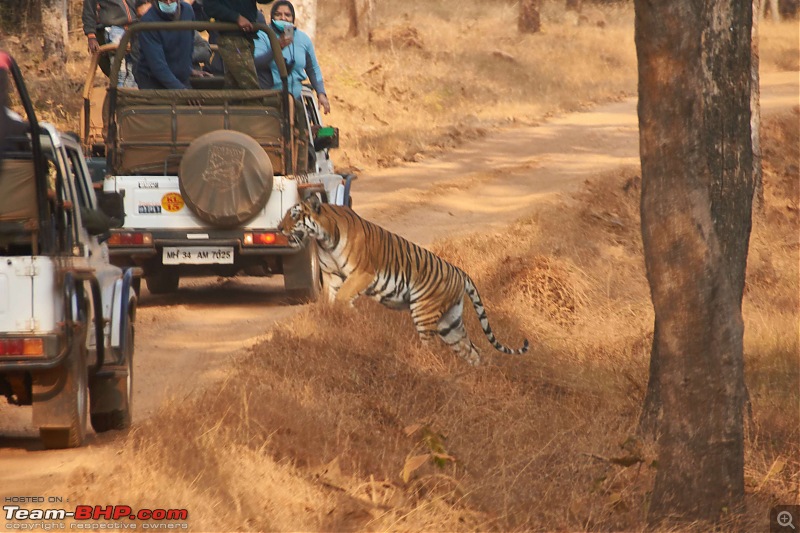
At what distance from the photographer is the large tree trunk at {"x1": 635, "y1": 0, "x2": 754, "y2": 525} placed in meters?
5.87

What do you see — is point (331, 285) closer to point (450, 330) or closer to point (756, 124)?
point (450, 330)

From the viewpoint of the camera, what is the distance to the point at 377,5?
41.2 meters

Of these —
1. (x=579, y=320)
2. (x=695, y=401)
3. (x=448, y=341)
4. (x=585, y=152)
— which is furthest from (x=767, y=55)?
(x=695, y=401)

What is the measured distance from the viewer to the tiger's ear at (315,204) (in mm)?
9336

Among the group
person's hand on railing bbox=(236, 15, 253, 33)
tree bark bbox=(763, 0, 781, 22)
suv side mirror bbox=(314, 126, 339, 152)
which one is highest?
tree bark bbox=(763, 0, 781, 22)

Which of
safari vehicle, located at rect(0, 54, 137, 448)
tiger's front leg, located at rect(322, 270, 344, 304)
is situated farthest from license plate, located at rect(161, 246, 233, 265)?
safari vehicle, located at rect(0, 54, 137, 448)

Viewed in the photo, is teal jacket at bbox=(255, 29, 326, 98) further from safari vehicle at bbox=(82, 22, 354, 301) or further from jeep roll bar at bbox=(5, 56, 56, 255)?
jeep roll bar at bbox=(5, 56, 56, 255)

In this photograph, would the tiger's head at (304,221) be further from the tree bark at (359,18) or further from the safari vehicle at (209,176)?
the tree bark at (359,18)

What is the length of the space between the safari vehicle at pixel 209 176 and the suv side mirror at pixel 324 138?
18 millimetres

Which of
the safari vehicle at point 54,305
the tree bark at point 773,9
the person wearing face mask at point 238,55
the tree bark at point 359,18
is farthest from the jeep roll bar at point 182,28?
the tree bark at point 773,9

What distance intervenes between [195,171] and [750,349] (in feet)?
16.3

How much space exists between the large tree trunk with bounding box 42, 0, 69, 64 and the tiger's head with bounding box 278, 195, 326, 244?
11290 mm

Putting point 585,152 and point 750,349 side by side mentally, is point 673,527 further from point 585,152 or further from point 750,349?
point 585,152

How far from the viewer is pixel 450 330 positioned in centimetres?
907
